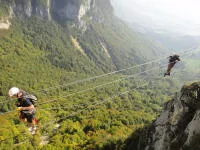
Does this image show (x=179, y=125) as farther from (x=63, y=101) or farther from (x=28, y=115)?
(x=63, y=101)

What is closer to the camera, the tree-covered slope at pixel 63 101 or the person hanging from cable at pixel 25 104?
the person hanging from cable at pixel 25 104

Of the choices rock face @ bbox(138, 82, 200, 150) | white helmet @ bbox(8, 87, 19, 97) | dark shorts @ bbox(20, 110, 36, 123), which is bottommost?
rock face @ bbox(138, 82, 200, 150)

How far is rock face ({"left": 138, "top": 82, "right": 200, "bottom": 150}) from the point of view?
20.1 meters

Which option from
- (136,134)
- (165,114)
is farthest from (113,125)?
(165,114)

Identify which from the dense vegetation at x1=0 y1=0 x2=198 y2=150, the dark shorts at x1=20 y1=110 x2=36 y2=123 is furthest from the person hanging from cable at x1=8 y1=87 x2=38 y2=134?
the dense vegetation at x1=0 y1=0 x2=198 y2=150

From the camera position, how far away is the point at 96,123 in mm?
64500

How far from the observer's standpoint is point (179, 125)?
22719 mm

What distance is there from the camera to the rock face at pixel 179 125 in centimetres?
2009

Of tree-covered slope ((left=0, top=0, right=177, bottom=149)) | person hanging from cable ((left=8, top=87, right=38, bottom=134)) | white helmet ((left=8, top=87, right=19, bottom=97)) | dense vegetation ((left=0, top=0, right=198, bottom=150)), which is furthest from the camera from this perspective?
tree-covered slope ((left=0, top=0, right=177, bottom=149))

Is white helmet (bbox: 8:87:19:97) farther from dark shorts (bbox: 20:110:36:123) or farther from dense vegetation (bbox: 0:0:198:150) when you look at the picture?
dense vegetation (bbox: 0:0:198:150)

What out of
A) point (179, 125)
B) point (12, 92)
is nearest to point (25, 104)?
point (12, 92)

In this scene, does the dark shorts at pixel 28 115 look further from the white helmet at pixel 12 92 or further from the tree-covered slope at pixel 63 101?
the tree-covered slope at pixel 63 101

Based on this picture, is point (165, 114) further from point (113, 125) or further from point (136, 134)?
point (113, 125)

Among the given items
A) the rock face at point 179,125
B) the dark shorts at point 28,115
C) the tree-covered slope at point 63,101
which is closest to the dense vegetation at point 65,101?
the tree-covered slope at point 63,101
